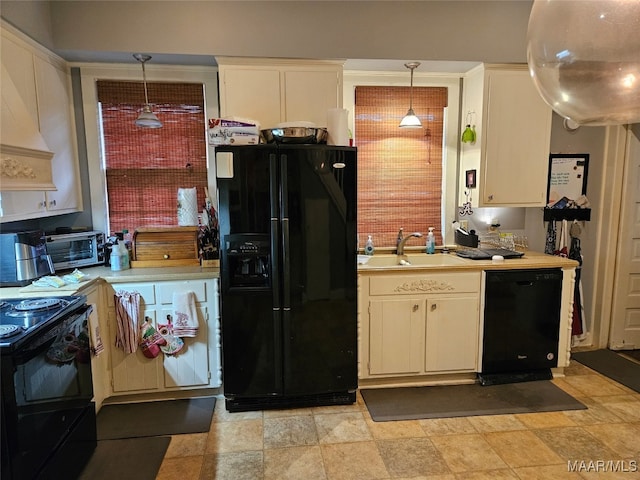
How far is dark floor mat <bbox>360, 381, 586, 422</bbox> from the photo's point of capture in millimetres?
2666

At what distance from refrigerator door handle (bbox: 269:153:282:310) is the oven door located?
1.07m

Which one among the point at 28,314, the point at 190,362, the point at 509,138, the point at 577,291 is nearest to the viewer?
the point at 28,314

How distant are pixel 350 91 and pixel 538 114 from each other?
1.47 meters

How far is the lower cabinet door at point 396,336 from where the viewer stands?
2.89 metres

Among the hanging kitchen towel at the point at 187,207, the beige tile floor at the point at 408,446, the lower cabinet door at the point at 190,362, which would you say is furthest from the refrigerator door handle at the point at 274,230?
the hanging kitchen towel at the point at 187,207

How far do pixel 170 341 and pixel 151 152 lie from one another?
1.49 m

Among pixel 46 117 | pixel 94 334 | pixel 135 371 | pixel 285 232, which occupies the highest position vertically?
pixel 46 117

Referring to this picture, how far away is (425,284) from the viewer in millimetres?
2896

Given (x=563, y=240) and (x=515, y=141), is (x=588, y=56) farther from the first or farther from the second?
(x=563, y=240)

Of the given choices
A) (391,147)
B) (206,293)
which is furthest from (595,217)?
(206,293)

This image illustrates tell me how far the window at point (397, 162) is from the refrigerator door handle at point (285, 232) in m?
1.01

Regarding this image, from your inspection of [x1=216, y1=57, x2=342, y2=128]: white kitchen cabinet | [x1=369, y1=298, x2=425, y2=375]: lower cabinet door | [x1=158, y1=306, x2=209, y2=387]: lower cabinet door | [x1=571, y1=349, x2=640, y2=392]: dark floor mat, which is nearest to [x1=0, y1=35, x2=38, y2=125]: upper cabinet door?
[x1=216, y1=57, x2=342, y2=128]: white kitchen cabinet

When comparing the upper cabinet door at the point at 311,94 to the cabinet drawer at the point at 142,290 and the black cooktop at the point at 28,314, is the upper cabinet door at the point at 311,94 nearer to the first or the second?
the cabinet drawer at the point at 142,290

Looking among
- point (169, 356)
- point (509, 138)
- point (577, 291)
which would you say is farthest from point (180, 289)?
point (577, 291)
